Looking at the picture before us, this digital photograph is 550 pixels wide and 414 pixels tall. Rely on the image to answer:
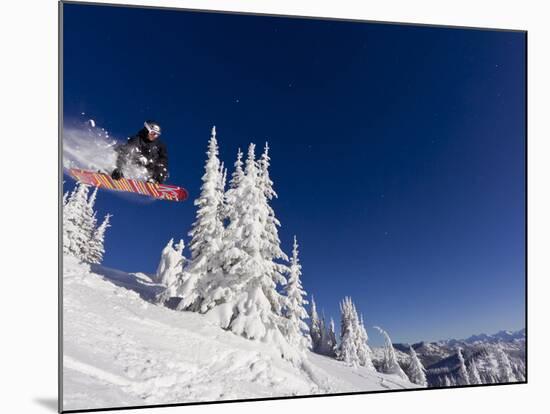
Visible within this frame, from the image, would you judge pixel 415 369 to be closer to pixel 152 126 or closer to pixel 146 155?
pixel 146 155

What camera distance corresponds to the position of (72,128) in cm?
778

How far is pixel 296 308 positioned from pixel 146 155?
2772mm

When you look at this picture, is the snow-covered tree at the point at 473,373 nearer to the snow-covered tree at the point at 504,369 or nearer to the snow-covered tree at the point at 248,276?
the snow-covered tree at the point at 504,369

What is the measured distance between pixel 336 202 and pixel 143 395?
352 centimetres

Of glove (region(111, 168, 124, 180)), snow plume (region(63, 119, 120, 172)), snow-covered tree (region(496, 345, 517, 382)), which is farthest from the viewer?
snow-covered tree (region(496, 345, 517, 382))

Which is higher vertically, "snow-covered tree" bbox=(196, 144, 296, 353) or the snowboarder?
the snowboarder

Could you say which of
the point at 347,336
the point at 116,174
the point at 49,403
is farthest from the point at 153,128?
the point at 347,336

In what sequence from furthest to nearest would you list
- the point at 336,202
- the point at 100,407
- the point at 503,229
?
the point at 503,229 → the point at 336,202 → the point at 100,407

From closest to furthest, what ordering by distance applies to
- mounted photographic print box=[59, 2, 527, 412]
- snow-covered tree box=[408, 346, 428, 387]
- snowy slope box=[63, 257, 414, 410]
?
1. snowy slope box=[63, 257, 414, 410]
2. mounted photographic print box=[59, 2, 527, 412]
3. snow-covered tree box=[408, 346, 428, 387]

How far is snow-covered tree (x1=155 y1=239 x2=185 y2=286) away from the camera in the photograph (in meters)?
8.24

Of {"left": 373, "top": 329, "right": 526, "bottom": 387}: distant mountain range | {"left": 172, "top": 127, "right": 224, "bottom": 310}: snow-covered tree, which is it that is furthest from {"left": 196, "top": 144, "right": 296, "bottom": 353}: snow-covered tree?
{"left": 373, "top": 329, "right": 526, "bottom": 387}: distant mountain range

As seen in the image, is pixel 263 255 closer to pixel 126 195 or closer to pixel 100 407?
pixel 126 195

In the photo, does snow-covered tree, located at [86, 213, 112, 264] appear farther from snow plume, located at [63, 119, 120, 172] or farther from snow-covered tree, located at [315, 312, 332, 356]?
snow-covered tree, located at [315, 312, 332, 356]

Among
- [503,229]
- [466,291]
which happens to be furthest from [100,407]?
[503,229]
